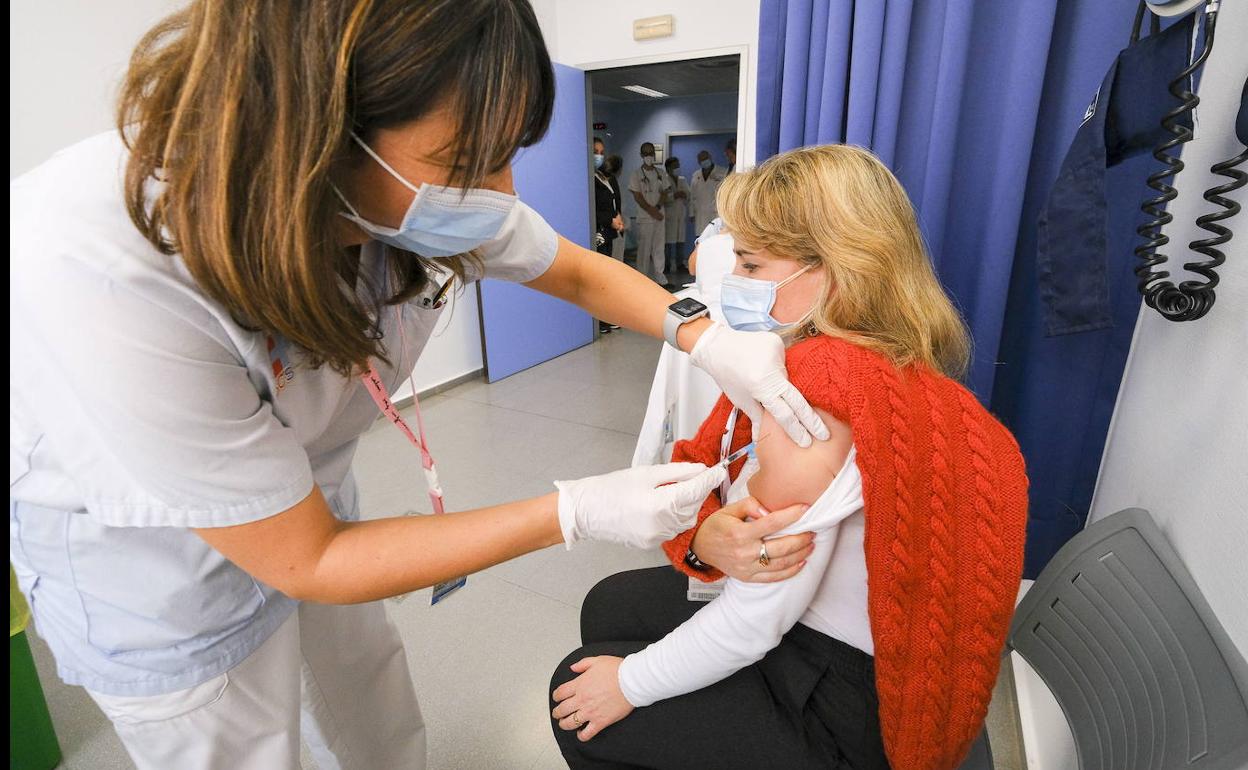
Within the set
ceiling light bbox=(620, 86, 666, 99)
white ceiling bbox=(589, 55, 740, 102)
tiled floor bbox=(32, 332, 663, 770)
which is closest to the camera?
tiled floor bbox=(32, 332, 663, 770)

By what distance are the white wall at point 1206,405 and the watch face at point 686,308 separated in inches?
30.0

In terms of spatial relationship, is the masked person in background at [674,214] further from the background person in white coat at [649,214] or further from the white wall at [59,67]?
the white wall at [59,67]

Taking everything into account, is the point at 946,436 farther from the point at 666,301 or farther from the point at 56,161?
the point at 56,161

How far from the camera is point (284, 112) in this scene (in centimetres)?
54

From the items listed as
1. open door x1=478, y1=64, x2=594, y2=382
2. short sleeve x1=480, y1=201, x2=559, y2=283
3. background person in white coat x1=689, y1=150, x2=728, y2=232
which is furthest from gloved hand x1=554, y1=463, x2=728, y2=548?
background person in white coat x1=689, y1=150, x2=728, y2=232

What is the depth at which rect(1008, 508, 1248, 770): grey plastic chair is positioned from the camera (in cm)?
66

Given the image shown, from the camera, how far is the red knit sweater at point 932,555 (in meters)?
0.78

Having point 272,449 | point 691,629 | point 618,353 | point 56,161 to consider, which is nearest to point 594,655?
point 691,629

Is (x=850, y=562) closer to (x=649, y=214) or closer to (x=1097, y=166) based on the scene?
(x=1097, y=166)

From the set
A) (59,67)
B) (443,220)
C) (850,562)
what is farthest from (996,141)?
(59,67)

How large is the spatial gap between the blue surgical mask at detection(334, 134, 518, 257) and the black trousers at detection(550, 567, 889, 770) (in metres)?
0.71

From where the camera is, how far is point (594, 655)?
40.3 inches

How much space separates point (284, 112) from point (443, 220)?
8.1 inches

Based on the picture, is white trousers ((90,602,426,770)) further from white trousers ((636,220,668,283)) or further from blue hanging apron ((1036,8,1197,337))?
white trousers ((636,220,668,283))
